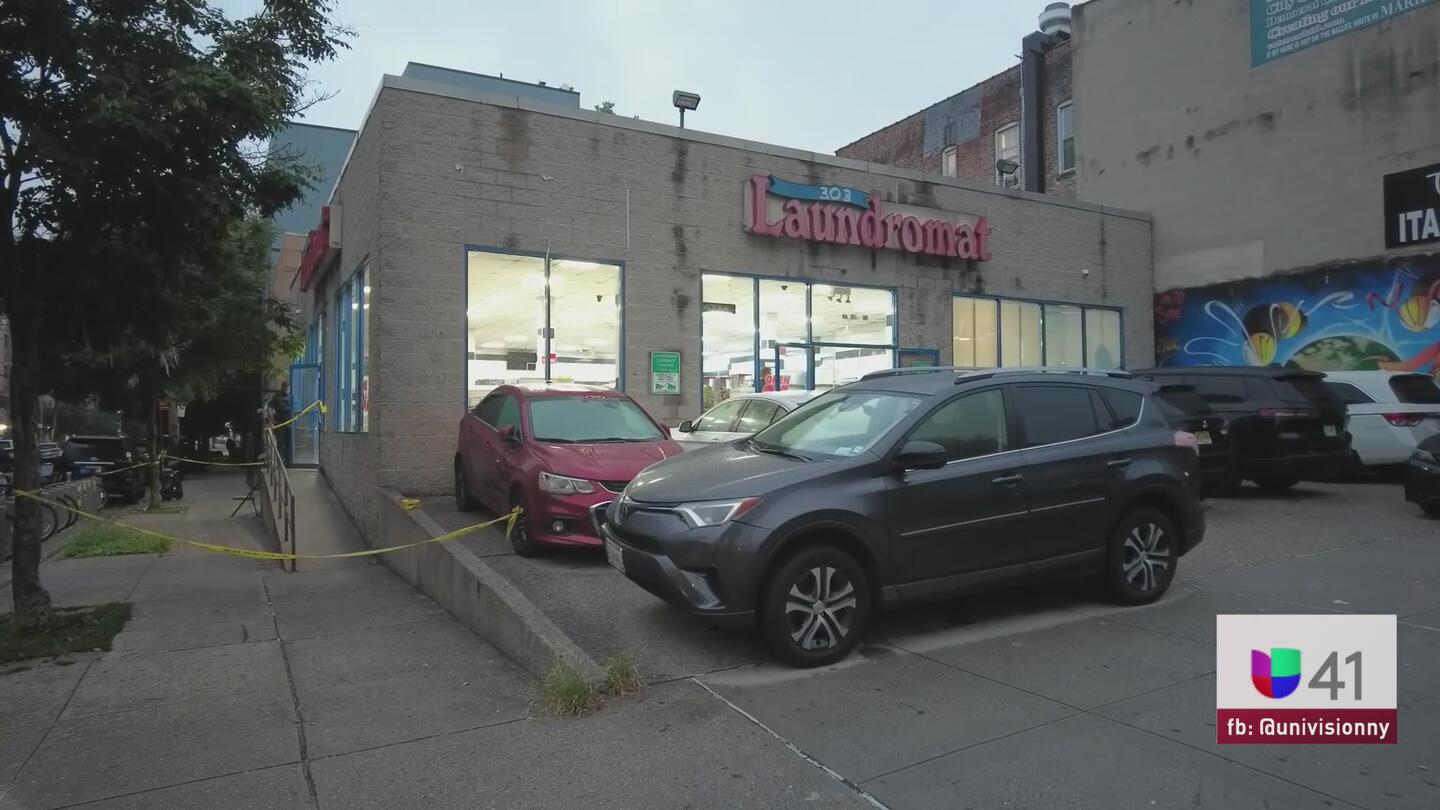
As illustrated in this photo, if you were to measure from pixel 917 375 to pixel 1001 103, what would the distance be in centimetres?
2216

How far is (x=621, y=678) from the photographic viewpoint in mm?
4723

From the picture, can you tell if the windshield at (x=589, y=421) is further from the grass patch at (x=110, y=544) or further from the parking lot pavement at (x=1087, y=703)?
the grass patch at (x=110, y=544)

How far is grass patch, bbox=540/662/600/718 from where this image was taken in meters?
4.52

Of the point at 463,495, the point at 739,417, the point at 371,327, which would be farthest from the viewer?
the point at 371,327

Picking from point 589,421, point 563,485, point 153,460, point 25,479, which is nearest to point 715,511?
point 563,485

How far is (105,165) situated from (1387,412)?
15272 mm

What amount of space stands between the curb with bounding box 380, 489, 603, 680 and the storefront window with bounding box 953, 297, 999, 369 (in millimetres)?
10397

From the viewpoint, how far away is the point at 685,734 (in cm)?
418

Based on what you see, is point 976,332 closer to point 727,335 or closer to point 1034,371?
point 727,335

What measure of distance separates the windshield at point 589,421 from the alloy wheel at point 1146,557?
451cm

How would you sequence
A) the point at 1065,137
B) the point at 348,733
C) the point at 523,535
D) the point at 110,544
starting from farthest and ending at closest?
1. the point at 1065,137
2. the point at 110,544
3. the point at 523,535
4. the point at 348,733

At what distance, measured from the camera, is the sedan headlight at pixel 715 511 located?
488cm

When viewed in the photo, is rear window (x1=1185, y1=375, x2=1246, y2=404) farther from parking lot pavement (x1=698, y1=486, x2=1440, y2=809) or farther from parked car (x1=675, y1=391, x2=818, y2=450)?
parked car (x1=675, y1=391, x2=818, y2=450)

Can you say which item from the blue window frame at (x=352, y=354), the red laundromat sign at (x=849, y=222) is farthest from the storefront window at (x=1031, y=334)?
the blue window frame at (x=352, y=354)
